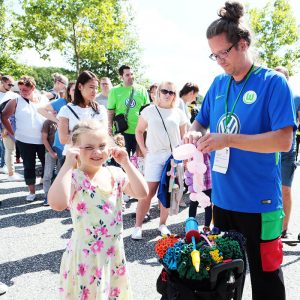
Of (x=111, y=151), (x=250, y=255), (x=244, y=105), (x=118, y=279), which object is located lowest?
(x=118, y=279)

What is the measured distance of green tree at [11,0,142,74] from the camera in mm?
12547

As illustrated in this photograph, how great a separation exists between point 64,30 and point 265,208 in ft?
41.6

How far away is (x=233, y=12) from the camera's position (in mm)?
1694

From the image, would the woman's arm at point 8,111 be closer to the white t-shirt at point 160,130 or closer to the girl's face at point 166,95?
the white t-shirt at point 160,130

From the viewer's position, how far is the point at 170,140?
3994 mm

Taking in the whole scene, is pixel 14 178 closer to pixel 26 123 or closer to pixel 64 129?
pixel 26 123

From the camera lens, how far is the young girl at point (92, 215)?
6.29 feet

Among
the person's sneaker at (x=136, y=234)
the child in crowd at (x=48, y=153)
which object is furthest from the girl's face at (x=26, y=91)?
the person's sneaker at (x=136, y=234)

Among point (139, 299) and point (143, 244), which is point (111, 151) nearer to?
point (139, 299)

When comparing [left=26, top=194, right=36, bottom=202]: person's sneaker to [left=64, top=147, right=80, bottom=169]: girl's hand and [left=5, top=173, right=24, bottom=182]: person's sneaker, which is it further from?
[left=64, top=147, right=80, bottom=169]: girl's hand

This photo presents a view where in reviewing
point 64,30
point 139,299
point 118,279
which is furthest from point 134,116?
point 64,30

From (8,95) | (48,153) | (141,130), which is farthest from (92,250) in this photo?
(8,95)

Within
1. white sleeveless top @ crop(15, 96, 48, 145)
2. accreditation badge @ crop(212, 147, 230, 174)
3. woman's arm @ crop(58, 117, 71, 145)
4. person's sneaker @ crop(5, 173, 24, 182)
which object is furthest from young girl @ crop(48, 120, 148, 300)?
person's sneaker @ crop(5, 173, 24, 182)

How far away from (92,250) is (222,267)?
2.85ft
